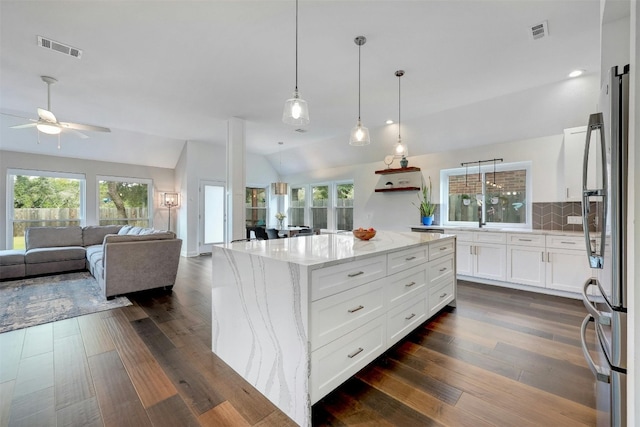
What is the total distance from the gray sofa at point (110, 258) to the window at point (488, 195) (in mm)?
4964

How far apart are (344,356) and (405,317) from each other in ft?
2.79

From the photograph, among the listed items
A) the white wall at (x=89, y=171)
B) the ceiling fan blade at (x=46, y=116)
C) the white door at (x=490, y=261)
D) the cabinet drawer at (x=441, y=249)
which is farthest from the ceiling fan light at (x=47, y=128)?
the white door at (x=490, y=261)

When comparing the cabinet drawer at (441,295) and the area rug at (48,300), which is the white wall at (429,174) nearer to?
the cabinet drawer at (441,295)

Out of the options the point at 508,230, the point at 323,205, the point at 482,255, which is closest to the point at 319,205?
the point at 323,205

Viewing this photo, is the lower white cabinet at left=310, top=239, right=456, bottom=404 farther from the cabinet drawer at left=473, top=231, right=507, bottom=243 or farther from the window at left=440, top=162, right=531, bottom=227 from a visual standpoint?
the window at left=440, top=162, right=531, bottom=227

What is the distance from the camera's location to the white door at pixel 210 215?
724cm

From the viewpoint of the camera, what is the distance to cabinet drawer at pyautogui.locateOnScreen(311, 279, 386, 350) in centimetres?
154

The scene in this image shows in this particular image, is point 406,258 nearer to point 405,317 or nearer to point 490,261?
point 405,317

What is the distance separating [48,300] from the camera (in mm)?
3512

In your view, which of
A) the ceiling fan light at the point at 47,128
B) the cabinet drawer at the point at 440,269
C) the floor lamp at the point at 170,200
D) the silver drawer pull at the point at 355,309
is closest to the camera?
the silver drawer pull at the point at 355,309

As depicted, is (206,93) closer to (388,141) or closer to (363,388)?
(388,141)

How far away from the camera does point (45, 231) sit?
5180 millimetres

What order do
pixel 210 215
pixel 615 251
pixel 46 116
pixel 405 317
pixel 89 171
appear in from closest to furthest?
pixel 615 251 → pixel 405 317 → pixel 46 116 → pixel 89 171 → pixel 210 215

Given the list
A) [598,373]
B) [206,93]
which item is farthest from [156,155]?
[598,373]
